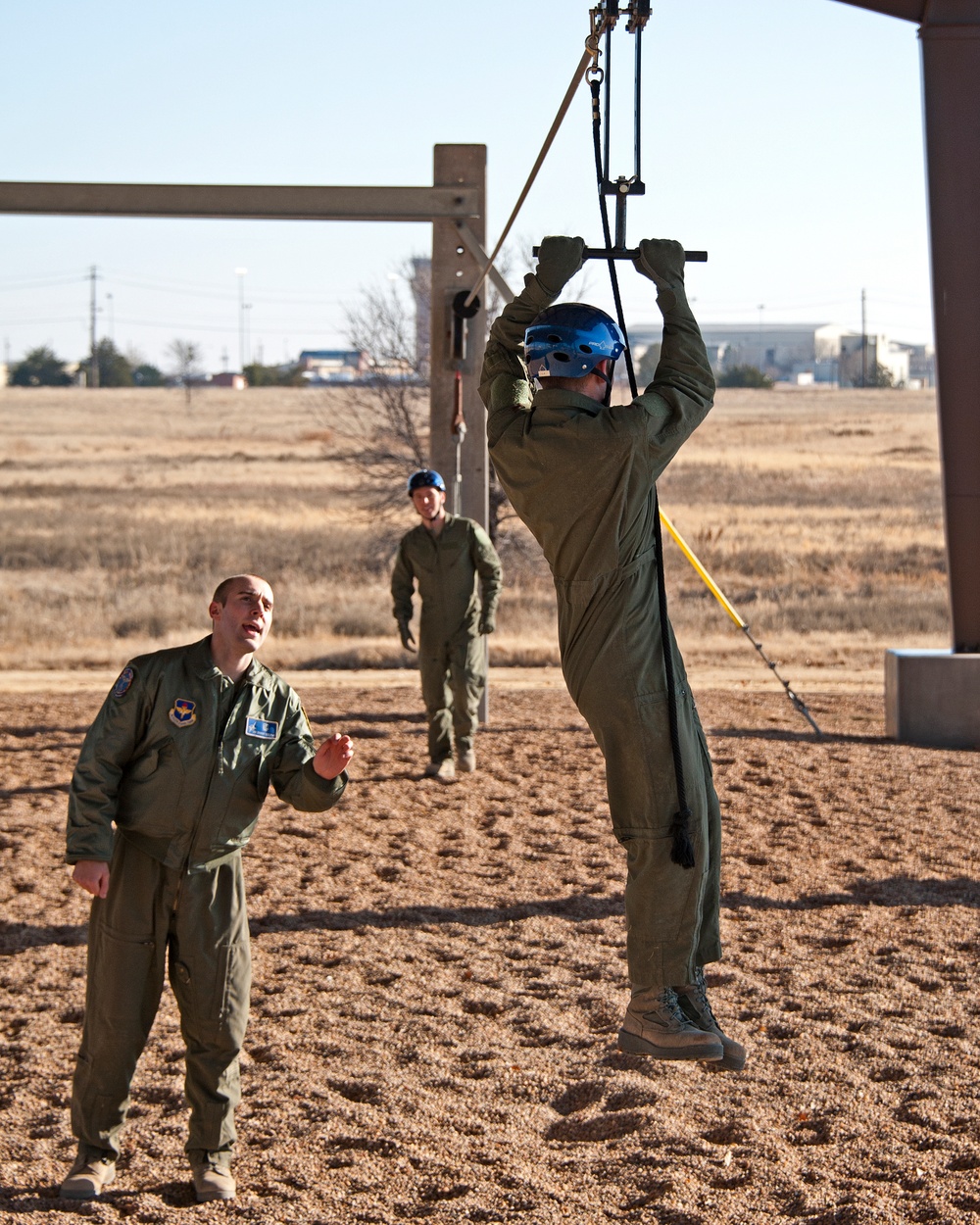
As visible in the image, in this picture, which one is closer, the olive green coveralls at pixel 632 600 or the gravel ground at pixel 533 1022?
the olive green coveralls at pixel 632 600

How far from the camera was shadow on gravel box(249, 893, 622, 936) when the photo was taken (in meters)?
7.53

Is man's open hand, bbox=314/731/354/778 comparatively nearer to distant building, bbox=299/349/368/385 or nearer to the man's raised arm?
the man's raised arm

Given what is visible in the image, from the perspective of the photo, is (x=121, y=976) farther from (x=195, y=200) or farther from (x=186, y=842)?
(x=195, y=200)

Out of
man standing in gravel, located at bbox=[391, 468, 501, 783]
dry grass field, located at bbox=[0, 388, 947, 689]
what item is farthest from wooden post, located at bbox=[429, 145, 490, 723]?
dry grass field, located at bbox=[0, 388, 947, 689]

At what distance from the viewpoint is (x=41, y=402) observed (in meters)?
67.6

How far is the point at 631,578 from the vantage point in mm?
3486

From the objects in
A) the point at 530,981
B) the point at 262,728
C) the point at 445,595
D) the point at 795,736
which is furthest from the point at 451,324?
the point at 262,728

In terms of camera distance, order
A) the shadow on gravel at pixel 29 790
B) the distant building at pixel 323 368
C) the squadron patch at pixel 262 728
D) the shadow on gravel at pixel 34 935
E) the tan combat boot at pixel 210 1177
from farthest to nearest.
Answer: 1. the distant building at pixel 323 368
2. the shadow on gravel at pixel 29 790
3. the shadow on gravel at pixel 34 935
4. the tan combat boot at pixel 210 1177
5. the squadron patch at pixel 262 728

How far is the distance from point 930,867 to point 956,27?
6334 mm

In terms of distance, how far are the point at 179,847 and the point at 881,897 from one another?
470 centimetres

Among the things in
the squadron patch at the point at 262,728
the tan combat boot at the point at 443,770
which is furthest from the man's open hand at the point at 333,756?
the tan combat boot at the point at 443,770

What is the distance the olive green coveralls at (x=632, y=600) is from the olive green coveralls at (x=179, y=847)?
1263 millimetres

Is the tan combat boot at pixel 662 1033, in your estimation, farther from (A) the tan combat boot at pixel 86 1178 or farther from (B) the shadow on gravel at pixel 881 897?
(B) the shadow on gravel at pixel 881 897

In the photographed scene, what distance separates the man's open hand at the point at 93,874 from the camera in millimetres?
4277
